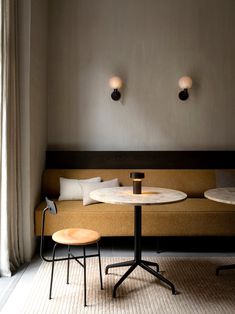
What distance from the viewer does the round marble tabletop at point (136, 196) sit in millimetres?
2584

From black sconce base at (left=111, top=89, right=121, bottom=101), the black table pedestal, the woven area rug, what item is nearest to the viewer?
the woven area rug

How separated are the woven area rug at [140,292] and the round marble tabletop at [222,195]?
719 millimetres

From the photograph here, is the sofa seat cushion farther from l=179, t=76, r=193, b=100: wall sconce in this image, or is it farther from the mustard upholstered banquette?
l=179, t=76, r=193, b=100: wall sconce

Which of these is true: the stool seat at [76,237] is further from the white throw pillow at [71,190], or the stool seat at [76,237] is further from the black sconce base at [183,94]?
the black sconce base at [183,94]

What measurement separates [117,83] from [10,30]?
1.50 meters

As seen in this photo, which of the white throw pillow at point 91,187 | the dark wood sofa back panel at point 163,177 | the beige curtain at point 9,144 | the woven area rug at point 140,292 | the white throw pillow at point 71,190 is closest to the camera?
the woven area rug at point 140,292

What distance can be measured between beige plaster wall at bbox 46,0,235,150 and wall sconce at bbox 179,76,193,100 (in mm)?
92

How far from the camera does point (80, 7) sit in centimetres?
437

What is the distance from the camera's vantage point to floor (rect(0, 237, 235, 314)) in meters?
2.73

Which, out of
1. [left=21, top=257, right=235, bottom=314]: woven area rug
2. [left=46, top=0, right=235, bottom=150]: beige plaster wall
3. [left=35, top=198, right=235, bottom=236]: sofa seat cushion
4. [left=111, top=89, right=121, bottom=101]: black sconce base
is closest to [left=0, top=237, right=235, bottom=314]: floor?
[left=21, top=257, right=235, bottom=314]: woven area rug

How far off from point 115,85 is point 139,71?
1.28 feet

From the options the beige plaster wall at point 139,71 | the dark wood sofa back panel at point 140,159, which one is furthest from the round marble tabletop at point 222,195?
the beige plaster wall at point 139,71

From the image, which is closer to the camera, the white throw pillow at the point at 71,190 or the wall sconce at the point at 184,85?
the white throw pillow at the point at 71,190

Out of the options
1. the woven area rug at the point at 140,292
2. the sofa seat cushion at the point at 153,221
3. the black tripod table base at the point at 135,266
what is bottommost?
the woven area rug at the point at 140,292
